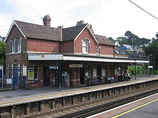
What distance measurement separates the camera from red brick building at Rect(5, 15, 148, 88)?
20078 mm

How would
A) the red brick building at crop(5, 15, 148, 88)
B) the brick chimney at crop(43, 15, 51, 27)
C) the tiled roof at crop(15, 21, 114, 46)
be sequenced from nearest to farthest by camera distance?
the red brick building at crop(5, 15, 148, 88), the tiled roof at crop(15, 21, 114, 46), the brick chimney at crop(43, 15, 51, 27)

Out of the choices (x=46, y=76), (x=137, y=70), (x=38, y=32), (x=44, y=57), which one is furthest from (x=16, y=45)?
(x=137, y=70)

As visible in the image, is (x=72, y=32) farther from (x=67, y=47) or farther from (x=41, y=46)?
(x=41, y=46)

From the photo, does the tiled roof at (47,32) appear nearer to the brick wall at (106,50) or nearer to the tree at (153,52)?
the brick wall at (106,50)

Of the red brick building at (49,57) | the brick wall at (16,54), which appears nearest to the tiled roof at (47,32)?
the red brick building at (49,57)

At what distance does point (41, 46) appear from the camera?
73.1ft

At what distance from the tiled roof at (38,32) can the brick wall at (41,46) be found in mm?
536

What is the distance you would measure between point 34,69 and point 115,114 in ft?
43.4

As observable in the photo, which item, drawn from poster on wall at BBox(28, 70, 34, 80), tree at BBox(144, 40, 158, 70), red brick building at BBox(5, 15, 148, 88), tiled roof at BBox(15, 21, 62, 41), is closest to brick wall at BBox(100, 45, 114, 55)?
red brick building at BBox(5, 15, 148, 88)

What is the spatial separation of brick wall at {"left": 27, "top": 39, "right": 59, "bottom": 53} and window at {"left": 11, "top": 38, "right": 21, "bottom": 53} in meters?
1.86

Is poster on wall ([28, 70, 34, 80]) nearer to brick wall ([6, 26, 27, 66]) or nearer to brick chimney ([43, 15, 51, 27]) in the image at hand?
brick wall ([6, 26, 27, 66])

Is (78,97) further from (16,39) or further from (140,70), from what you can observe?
(140,70)

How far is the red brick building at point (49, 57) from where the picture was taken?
20.1 meters

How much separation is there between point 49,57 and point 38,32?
22.4ft
